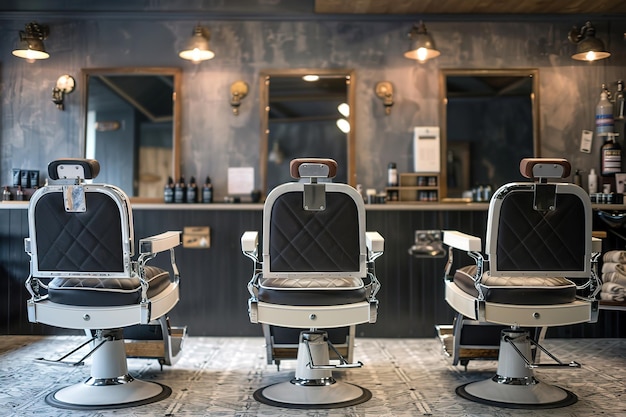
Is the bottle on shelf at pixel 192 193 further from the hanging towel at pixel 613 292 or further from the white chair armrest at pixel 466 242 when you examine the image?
the hanging towel at pixel 613 292

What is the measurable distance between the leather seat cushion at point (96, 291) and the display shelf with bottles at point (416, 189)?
237 cm

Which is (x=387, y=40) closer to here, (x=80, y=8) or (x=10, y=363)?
(x=80, y=8)

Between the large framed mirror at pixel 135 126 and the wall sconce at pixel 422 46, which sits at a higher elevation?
the wall sconce at pixel 422 46

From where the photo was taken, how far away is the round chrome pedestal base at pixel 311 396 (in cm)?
291

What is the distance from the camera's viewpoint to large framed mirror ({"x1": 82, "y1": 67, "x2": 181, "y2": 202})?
4.88 meters

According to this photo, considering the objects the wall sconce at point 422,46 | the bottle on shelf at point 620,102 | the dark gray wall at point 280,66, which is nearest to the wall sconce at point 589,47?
the dark gray wall at point 280,66

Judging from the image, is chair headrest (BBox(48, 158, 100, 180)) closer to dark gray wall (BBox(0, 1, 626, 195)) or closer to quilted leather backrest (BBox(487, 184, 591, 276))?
quilted leather backrest (BBox(487, 184, 591, 276))

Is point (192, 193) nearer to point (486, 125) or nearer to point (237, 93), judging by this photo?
point (237, 93)

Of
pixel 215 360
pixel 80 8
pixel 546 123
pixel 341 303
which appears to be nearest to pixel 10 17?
pixel 80 8

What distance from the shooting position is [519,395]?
2961 mm

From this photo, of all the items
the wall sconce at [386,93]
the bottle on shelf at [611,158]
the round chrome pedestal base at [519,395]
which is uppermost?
the wall sconce at [386,93]

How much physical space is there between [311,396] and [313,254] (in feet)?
2.21

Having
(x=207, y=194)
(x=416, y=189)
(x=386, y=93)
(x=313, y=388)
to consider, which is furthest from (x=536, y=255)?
(x=207, y=194)

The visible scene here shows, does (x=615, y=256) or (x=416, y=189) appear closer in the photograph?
(x=615, y=256)
